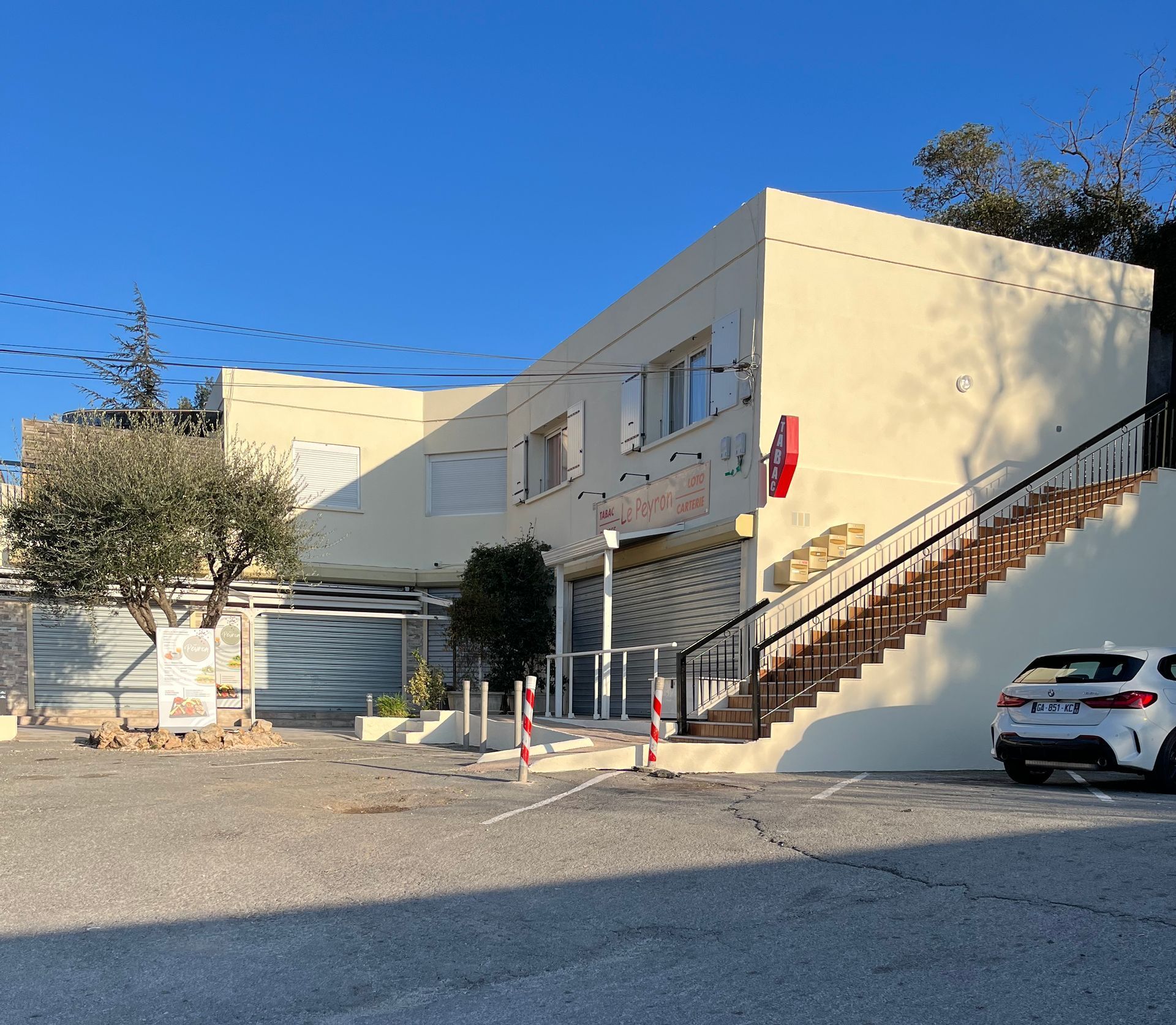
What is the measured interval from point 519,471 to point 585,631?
4.34 metres

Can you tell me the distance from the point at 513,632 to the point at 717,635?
21.5 ft

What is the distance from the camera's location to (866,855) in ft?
24.3

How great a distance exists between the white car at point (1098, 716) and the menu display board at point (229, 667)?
16654 millimetres

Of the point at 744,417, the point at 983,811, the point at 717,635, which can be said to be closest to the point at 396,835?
the point at 983,811

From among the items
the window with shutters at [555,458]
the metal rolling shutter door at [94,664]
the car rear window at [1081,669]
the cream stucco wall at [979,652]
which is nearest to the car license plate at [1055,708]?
the car rear window at [1081,669]

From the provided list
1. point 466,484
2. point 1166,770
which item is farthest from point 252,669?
point 1166,770

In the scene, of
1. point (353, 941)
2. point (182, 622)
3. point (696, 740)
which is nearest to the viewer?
point (353, 941)

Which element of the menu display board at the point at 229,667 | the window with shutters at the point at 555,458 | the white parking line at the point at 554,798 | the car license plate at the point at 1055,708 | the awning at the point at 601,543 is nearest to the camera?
the white parking line at the point at 554,798

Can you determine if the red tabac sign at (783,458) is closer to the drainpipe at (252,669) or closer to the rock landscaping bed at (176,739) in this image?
the rock landscaping bed at (176,739)

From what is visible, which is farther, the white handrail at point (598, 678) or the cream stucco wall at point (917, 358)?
the white handrail at point (598, 678)

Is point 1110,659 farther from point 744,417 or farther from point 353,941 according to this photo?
point 353,941

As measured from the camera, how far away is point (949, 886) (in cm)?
647

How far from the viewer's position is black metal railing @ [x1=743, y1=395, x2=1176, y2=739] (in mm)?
14070

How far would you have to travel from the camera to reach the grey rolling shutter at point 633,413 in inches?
743
